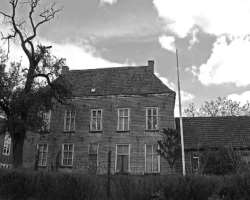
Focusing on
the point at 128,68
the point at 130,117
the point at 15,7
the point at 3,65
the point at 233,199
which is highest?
the point at 15,7

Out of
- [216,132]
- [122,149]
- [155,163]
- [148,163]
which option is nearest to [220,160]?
[216,132]

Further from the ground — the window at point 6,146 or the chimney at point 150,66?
the chimney at point 150,66

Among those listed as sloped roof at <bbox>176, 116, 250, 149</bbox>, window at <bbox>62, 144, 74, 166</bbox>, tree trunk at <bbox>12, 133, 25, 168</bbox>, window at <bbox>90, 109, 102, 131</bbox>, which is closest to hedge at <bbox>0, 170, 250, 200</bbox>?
tree trunk at <bbox>12, 133, 25, 168</bbox>

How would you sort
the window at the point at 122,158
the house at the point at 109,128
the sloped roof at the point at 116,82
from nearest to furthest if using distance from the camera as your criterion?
the window at the point at 122,158
the house at the point at 109,128
the sloped roof at the point at 116,82

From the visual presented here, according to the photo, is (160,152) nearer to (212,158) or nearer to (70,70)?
(212,158)

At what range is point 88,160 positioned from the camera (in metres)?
27.3

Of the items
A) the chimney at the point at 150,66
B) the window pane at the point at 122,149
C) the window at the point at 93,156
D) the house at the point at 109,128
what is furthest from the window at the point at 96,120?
the chimney at the point at 150,66

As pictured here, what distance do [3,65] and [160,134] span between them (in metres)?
13.4

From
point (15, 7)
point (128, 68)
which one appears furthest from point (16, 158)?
point (128, 68)

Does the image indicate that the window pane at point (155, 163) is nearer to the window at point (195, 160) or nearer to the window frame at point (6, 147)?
the window at point (195, 160)

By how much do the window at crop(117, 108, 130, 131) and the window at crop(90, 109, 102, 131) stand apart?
69.2 inches

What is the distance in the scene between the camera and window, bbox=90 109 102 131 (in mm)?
28062

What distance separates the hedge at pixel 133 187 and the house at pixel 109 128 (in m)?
13.6

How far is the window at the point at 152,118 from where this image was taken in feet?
88.4
